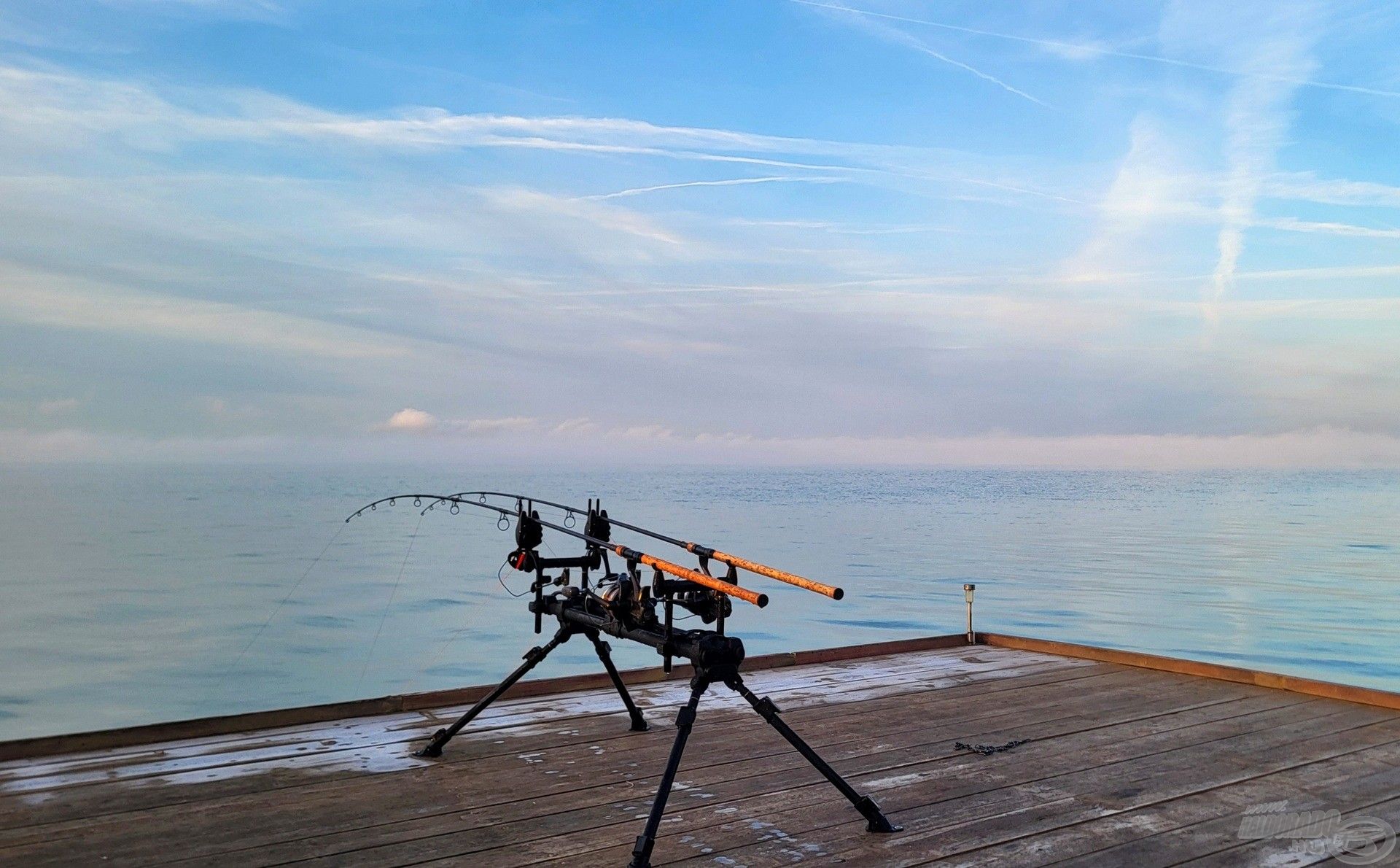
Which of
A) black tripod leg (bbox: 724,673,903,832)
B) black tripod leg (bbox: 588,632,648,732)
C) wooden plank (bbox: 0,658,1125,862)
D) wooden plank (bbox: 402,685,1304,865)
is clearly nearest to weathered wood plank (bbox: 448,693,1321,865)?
wooden plank (bbox: 402,685,1304,865)

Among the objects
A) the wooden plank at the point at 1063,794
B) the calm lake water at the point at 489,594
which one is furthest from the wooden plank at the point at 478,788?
the calm lake water at the point at 489,594

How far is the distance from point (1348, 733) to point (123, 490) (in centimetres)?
6932

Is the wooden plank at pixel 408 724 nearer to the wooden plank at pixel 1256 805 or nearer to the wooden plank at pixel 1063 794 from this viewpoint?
the wooden plank at pixel 1063 794

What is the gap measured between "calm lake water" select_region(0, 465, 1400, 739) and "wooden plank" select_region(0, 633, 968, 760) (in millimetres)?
7688

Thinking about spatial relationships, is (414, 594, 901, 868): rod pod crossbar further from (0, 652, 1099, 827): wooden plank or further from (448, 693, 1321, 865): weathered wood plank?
(0, 652, 1099, 827): wooden plank

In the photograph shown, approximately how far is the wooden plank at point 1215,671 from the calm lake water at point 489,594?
9116mm

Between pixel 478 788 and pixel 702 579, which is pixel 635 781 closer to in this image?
pixel 478 788

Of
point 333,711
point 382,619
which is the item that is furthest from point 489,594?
point 333,711

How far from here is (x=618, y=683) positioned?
4867 millimetres

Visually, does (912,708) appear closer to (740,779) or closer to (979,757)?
(979,757)

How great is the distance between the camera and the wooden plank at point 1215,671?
5613 mm

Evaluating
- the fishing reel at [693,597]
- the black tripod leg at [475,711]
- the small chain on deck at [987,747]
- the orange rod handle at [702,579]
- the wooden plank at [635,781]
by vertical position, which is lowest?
the small chain on deck at [987,747]

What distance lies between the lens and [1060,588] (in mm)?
24281

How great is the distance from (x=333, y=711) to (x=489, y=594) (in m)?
18.0
